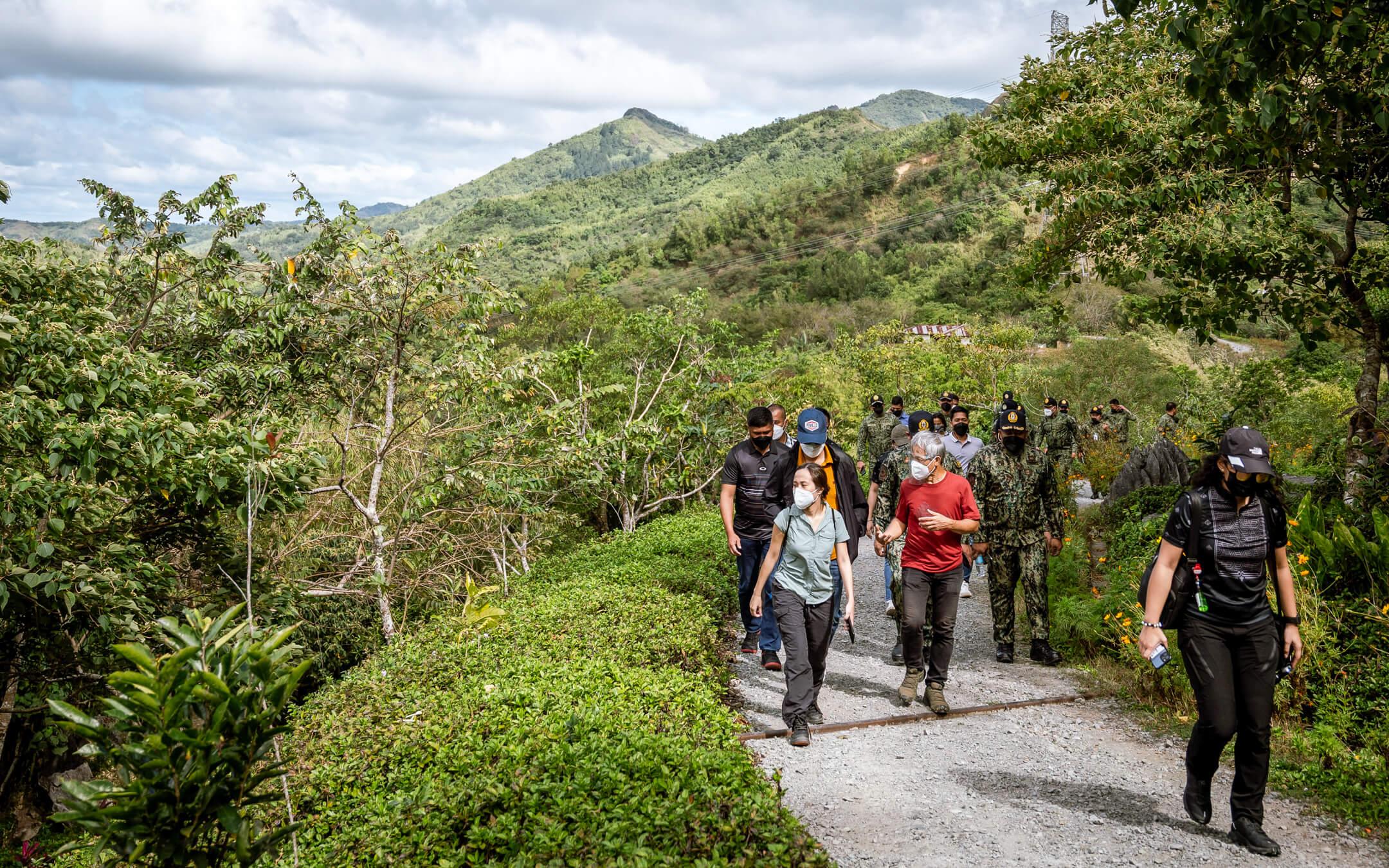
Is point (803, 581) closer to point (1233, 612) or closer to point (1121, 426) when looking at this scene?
point (1233, 612)

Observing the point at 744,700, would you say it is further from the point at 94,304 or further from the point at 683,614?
the point at 94,304

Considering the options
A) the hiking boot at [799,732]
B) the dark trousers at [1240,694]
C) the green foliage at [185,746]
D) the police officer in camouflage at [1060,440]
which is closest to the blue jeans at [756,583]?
the hiking boot at [799,732]

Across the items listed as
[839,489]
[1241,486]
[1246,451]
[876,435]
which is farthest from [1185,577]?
[876,435]

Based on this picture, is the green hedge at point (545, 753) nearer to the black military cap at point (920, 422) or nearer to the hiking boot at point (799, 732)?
the hiking boot at point (799, 732)

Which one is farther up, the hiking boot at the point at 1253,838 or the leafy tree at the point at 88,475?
the leafy tree at the point at 88,475

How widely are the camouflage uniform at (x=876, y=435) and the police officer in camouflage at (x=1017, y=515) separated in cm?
367

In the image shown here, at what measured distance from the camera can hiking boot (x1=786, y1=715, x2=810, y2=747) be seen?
17.8 ft

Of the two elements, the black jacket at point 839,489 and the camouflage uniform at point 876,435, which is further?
the camouflage uniform at point 876,435

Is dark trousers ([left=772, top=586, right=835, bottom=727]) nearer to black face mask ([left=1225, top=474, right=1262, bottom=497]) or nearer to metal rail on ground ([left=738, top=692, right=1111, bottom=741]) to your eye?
metal rail on ground ([left=738, top=692, right=1111, bottom=741])

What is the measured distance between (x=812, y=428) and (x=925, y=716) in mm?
2056

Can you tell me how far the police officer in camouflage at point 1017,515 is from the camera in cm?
695

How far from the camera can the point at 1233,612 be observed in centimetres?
413

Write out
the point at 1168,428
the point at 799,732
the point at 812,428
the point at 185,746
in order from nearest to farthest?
the point at 185,746 < the point at 799,732 < the point at 812,428 < the point at 1168,428

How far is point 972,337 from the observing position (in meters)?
25.6
